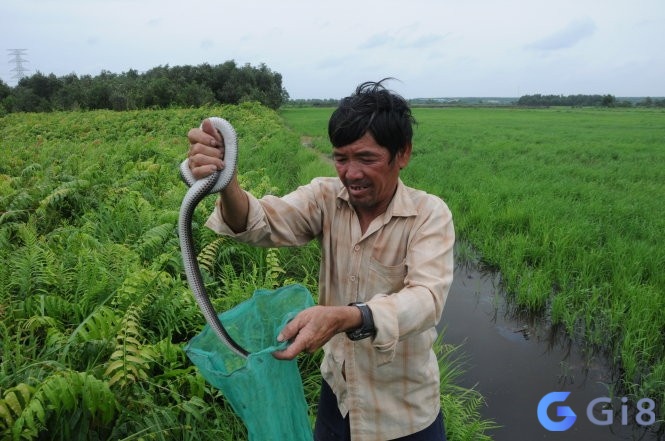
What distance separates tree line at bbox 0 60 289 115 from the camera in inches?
1241

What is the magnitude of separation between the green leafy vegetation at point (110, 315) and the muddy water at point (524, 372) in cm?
35

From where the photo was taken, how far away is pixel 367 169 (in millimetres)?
1454

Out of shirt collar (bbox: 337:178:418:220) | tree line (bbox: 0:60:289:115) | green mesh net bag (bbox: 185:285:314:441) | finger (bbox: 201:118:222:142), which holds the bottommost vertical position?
green mesh net bag (bbox: 185:285:314:441)

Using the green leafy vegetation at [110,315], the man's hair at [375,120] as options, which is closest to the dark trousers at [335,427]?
the green leafy vegetation at [110,315]

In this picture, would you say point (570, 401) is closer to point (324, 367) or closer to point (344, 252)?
point (324, 367)

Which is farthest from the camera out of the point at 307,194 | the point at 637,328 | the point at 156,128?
the point at 156,128

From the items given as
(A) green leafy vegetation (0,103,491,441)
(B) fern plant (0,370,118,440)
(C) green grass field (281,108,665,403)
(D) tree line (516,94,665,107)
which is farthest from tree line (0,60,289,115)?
(D) tree line (516,94,665,107)

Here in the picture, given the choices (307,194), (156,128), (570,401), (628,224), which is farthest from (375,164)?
(156,128)

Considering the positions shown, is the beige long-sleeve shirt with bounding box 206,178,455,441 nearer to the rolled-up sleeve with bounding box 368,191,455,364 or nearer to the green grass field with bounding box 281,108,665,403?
the rolled-up sleeve with bounding box 368,191,455,364

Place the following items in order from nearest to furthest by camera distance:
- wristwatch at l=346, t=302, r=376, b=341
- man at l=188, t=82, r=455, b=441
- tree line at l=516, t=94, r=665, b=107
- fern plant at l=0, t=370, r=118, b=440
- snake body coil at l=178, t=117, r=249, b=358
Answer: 1. wristwatch at l=346, t=302, r=376, b=341
2. snake body coil at l=178, t=117, r=249, b=358
3. man at l=188, t=82, r=455, b=441
4. fern plant at l=0, t=370, r=118, b=440
5. tree line at l=516, t=94, r=665, b=107

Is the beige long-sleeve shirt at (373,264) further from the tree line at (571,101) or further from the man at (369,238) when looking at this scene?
the tree line at (571,101)

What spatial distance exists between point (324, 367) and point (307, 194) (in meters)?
0.70

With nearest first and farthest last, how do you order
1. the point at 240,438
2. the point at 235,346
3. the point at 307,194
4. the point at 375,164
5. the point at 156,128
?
the point at 235,346, the point at 375,164, the point at 307,194, the point at 240,438, the point at 156,128

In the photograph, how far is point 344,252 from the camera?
1.64m
